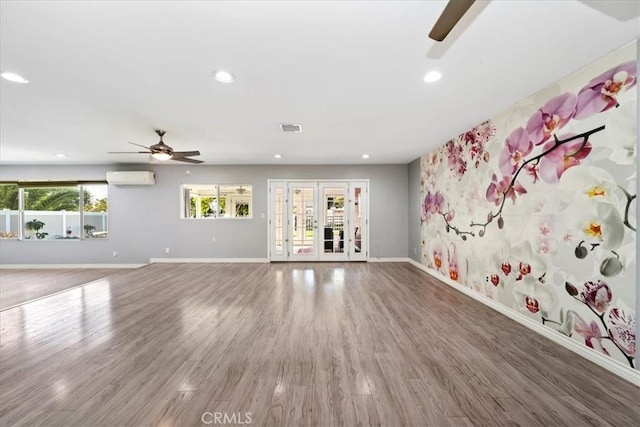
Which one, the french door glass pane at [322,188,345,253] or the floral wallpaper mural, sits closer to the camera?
the floral wallpaper mural

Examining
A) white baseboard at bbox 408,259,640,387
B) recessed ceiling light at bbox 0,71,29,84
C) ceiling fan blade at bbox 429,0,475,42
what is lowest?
white baseboard at bbox 408,259,640,387

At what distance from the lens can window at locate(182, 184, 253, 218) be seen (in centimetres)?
659

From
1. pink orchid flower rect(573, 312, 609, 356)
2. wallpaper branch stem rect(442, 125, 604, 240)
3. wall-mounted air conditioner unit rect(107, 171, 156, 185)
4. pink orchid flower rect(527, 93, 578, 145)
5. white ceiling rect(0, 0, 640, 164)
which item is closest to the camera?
white ceiling rect(0, 0, 640, 164)

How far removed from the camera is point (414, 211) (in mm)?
6082

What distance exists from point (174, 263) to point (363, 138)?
550cm

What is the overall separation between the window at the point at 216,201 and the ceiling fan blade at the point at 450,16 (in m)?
5.81

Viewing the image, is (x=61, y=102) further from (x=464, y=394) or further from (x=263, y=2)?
(x=464, y=394)

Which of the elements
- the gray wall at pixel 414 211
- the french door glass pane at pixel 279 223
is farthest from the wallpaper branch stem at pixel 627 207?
the french door glass pane at pixel 279 223

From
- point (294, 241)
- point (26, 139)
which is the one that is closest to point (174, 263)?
point (294, 241)

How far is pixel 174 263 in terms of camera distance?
6316 millimetres

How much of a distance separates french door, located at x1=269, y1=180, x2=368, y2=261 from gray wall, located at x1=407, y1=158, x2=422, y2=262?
1119 millimetres

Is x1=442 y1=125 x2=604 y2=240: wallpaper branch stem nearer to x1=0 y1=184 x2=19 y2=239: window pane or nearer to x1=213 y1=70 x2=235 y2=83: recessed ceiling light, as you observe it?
x1=213 y1=70 x2=235 y2=83: recessed ceiling light

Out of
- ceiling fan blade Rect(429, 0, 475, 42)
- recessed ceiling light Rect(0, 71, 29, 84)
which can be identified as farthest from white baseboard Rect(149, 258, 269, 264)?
ceiling fan blade Rect(429, 0, 475, 42)

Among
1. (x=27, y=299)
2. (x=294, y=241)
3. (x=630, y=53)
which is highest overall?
(x=630, y=53)
